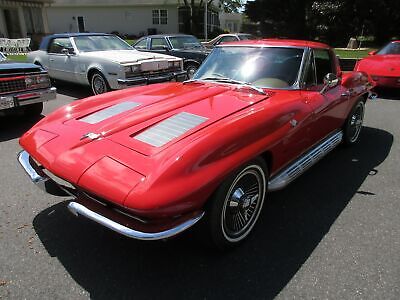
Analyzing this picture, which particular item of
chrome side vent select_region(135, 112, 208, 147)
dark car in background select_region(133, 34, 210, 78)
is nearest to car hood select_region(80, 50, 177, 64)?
dark car in background select_region(133, 34, 210, 78)

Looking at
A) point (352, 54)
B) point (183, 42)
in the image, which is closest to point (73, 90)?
point (183, 42)

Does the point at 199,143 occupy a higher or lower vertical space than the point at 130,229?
higher

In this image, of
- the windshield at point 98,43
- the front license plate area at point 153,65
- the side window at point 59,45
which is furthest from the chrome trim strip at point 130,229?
the side window at point 59,45

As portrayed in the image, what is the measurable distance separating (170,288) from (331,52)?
3.78 m

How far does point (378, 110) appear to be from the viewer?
7504 mm

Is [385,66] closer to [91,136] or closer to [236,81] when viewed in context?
[236,81]

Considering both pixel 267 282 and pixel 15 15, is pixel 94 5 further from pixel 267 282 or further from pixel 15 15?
pixel 267 282

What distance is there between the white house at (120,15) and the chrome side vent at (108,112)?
31.8 m

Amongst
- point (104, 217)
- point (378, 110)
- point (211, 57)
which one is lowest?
point (378, 110)

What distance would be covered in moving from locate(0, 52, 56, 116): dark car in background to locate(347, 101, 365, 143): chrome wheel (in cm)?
512

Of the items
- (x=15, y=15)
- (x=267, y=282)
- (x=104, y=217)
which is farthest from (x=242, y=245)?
(x=15, y=15)

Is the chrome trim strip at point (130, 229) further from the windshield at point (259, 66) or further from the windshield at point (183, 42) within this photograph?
the windshield at point (183, 42)

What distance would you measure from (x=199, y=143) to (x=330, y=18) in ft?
73.7

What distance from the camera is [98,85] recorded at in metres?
8.52
